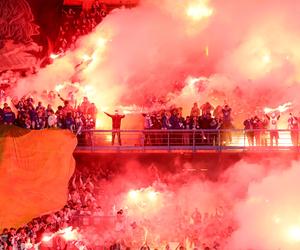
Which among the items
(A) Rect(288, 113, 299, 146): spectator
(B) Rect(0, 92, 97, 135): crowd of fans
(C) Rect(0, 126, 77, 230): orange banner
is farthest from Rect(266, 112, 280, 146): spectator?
(C) Rect(0, 126, 77, 230): orange banner

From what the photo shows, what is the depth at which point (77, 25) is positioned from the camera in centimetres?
2508

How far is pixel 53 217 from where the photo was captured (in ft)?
63.6

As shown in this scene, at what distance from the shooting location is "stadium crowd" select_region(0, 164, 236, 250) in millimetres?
18672

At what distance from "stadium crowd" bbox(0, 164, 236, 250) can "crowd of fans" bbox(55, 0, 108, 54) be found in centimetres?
520

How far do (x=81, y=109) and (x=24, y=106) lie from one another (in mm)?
1895

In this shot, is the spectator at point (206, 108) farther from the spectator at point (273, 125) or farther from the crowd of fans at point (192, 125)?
the spectator at point (273, 125)

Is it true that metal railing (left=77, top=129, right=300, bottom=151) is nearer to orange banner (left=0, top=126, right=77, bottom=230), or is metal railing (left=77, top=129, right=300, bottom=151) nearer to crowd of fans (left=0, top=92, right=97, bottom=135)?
crowd of fans (left=0, top=92, right=97, bottom=135)

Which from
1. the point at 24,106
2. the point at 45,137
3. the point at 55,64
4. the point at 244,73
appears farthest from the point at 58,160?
the point at 244,73

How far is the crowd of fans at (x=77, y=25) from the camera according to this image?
24805 mm

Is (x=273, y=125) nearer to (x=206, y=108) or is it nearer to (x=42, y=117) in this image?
(x=206, y=108)

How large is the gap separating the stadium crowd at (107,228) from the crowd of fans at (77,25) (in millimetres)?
5201

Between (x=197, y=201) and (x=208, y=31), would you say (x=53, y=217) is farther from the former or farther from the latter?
(x=208, y=31)

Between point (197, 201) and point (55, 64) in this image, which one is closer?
point (197, 201)

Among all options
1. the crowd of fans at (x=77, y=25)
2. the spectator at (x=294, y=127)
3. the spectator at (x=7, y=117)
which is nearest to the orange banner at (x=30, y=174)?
the spectator at (x=7, y=117)
